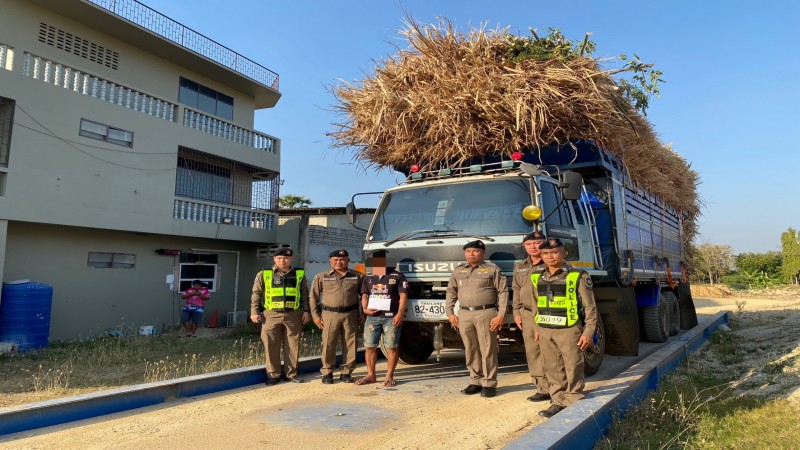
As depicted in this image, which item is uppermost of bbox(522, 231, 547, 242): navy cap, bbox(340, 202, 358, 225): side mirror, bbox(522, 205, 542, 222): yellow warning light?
bbox(340, 202, 358, 225): side mirror

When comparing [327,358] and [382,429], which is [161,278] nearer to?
[327,358]

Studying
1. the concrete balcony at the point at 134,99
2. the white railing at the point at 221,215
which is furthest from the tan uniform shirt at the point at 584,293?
the white railing at the point at 221,215

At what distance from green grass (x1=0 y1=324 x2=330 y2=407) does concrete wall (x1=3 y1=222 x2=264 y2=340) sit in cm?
86

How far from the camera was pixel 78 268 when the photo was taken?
11.6 metres

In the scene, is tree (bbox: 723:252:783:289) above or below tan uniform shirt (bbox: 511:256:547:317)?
above

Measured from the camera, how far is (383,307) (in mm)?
5613

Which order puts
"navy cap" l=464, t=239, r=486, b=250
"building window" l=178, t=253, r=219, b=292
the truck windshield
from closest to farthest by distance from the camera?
"navy cap" l=464, t=239, r=486, b=250 → the truck windshield → "building window" l=178, t=253, r=219, b=292

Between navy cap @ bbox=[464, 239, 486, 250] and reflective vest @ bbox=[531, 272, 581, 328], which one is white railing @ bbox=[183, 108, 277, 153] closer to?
navy cap @ bbox=[464, 239, 486, 250]

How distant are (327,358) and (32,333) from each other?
7232 millimetres

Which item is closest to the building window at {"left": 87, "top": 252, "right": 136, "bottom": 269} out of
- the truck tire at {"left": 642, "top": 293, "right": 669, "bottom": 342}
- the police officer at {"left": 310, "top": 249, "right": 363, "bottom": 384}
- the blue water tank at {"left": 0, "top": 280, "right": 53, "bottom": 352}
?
the blue water tank at {"left": 0, "top": 280, "right": 53, "bottom": 352}

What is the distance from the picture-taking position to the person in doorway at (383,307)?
558 centimetres

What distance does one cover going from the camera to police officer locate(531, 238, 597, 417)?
445cm

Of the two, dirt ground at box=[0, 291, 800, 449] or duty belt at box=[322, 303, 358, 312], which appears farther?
duty belt at box=[322, 303, 358, 312]

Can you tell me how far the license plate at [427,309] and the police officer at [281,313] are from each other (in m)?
1.35
